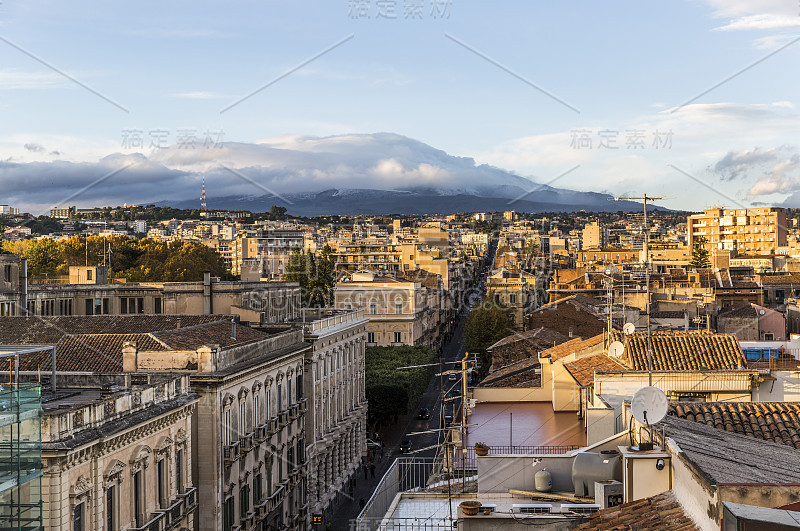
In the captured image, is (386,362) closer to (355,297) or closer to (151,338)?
(355,297)

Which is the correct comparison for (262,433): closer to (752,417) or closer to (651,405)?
(752,417)

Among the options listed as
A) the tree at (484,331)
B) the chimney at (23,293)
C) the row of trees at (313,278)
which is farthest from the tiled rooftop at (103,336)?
the row of trees at (313,278)

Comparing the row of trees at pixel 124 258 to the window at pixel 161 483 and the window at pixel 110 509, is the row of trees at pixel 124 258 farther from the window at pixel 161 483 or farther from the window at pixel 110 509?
the window at pixel 110 509

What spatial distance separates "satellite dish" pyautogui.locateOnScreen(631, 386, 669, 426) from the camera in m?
12.4

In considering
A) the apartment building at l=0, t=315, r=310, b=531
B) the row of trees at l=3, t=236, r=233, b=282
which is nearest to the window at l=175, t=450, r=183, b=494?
the apartment building at l=0, t=315, r=310, b=531

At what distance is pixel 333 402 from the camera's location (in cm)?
4547

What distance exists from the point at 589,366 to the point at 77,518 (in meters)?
14.6

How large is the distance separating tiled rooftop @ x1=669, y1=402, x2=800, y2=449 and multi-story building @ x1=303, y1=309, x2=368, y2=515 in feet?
82.6

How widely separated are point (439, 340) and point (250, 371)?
251ft

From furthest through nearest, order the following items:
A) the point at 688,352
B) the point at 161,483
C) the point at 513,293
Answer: the point at 513,293
the point at 161,483
the point at 688,352

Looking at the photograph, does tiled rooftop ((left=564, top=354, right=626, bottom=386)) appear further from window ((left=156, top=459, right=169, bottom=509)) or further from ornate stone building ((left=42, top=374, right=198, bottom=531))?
window ((left=156, top=459, right=169, bottom=509))

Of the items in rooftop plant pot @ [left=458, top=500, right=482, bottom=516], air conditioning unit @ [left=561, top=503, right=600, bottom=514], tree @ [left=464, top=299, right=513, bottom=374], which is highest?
rooftop plant pot @ [left=458, top=500, right=482, bottom=516]

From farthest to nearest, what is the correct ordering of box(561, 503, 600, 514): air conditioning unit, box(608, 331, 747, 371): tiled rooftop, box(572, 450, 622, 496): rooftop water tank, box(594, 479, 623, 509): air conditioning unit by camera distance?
1. box(608, 331, 747, 371): tiled rooftop
2. box(572, 450, 622, 496): rooftop water tank
3. box(561, 503, 600, 514): air conditioning unit
4. box(594, 479, 623, 509): air conditioning unit

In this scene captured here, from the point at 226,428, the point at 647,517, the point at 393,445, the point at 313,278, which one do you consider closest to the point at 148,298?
the point at 393,445
